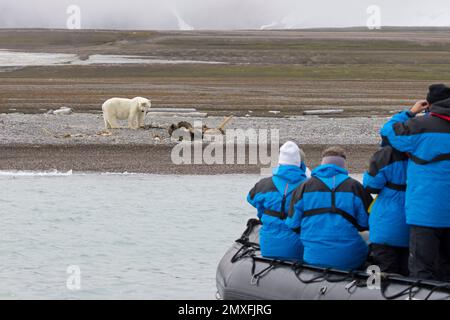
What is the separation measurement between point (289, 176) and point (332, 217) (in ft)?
1.89

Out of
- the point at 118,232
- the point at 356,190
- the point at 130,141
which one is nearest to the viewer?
the point at 356,190

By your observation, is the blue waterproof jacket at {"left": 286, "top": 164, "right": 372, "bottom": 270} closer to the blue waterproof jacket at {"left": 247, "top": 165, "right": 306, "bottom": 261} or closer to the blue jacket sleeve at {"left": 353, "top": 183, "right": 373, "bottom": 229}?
the blue jacket sleeve at {"left": 353, "top": 183, "right": 373, "bottom": 229}

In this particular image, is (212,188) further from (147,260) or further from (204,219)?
(147,260)

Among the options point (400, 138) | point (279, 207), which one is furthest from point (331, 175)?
point (279, 207)

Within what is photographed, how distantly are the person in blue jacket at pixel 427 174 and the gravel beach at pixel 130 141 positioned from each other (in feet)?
30.9

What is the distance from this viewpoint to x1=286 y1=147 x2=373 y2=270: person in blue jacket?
6891mm

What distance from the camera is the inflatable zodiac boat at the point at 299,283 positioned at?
6461mm

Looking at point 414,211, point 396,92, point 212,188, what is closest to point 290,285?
point 414,211

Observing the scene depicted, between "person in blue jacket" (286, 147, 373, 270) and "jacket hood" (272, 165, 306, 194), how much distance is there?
284 mm

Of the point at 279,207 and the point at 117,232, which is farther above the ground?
the point at 279,207

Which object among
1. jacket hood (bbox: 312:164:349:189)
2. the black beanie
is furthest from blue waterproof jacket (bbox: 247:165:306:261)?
the black beanie

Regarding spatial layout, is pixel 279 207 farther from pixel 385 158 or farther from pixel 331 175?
pixel 385 158

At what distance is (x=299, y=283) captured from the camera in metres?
7.01

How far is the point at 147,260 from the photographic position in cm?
1073
